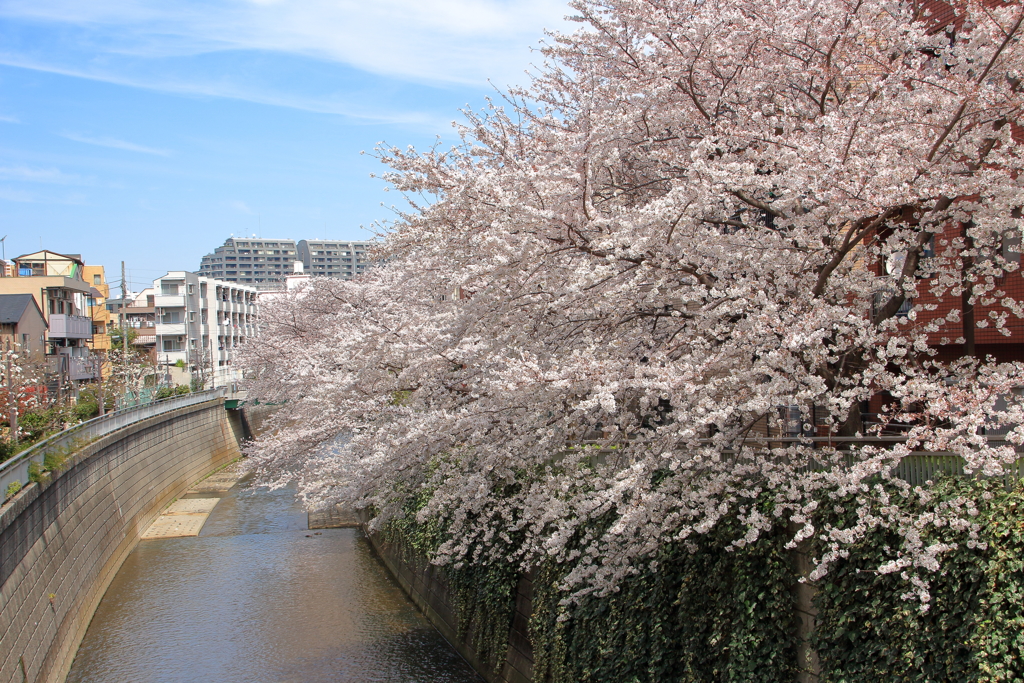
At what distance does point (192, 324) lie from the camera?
6147cm

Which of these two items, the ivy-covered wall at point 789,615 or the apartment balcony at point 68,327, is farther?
the apartment balcony at point 68,327

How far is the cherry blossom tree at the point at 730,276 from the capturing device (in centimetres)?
659

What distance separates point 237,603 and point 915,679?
14746mm

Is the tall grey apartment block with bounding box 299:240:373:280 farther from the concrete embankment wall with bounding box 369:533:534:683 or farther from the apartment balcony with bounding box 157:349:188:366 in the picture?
the concrete embankment wall with bounding box 369:533:534:683

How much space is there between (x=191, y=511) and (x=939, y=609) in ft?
86.2

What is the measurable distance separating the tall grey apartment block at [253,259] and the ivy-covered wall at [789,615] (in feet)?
518

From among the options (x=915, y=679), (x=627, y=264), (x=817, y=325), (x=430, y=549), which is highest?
(x=627, y=264)

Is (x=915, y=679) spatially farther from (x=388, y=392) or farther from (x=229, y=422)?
(x=229, y=422)

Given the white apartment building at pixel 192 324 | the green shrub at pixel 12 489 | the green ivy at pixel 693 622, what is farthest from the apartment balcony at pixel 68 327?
the green ivy at pixel 693 622

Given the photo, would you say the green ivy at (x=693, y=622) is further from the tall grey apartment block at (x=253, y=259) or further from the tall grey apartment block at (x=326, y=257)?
the tall grey apartment block at (x=253, y=259)

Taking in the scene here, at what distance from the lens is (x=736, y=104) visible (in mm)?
9258

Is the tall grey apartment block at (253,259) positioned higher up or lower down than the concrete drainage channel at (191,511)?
higher up

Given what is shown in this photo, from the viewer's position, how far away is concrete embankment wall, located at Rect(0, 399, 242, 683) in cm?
1169

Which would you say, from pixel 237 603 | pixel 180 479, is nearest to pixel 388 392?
pixel 237 603
